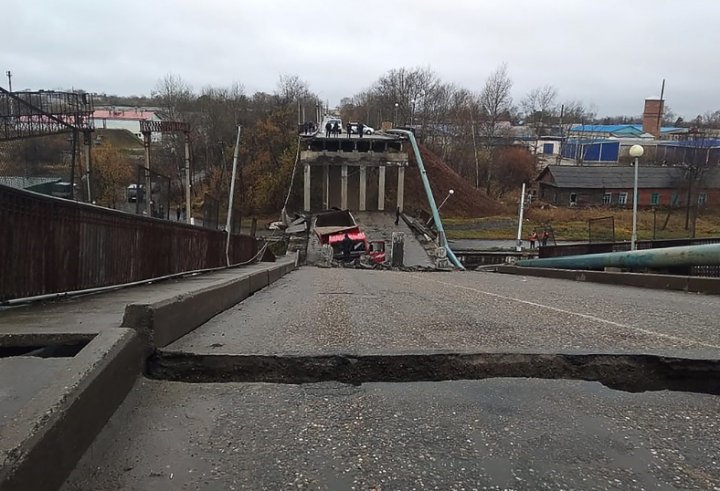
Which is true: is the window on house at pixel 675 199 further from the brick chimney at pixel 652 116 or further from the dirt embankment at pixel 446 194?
the brick chimney at pixel 652 116

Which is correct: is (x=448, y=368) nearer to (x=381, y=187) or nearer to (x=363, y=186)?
(x=381, y=187)

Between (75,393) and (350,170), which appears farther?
(350,170)

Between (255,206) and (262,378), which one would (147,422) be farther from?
(255,206)

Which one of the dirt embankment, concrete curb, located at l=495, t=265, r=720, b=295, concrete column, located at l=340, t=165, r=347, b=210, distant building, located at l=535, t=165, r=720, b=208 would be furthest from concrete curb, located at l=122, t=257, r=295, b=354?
distant building, located at l=535, t=165, r=720, b=208

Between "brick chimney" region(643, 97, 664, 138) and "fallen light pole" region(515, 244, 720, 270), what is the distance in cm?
13127

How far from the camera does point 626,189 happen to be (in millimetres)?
78688

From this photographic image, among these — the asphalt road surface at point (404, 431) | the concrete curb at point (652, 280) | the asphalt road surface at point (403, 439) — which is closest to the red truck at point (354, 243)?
the concrete curb at point (652, 280)

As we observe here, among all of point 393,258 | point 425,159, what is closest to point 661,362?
point 393,258

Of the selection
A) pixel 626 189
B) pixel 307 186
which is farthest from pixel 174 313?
pixel 626 189

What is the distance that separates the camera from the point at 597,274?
13477mm

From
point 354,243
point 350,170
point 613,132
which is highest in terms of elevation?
point 613,132

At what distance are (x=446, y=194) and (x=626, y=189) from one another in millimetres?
27857

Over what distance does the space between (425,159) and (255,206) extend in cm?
2552

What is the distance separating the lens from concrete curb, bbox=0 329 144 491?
6.50 feet
